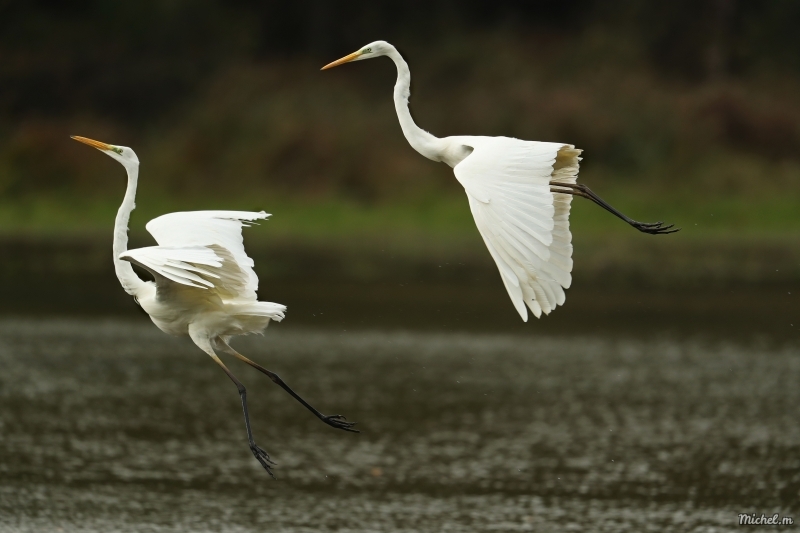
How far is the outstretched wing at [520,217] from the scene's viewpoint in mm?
7445

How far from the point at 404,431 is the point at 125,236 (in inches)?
251

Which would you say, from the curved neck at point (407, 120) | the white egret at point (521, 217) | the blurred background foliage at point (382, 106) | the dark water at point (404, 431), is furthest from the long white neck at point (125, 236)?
the blurred background foliage at point (382, 106)

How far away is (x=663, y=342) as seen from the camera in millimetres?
19875

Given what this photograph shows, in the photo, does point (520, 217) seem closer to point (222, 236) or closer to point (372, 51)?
point (372, 51)

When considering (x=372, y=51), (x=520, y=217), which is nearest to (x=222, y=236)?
(x=372, y=51)

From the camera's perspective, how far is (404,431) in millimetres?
14922

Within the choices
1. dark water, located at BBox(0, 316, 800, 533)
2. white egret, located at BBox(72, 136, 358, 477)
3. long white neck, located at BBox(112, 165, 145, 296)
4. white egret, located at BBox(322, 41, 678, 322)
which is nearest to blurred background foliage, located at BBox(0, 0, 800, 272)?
dark water, located at BBox(0, 316, 800, 533)

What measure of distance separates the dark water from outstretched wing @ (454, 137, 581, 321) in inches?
173

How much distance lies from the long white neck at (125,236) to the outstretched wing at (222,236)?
0.18 metres

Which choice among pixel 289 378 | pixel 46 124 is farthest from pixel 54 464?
pixel 46 124

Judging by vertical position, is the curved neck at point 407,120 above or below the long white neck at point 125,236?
above

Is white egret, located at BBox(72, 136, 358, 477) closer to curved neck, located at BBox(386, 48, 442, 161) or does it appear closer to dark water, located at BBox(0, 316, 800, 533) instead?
curved neck, located at BBox(386, 48, 442, 161)

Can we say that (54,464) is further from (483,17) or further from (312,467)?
(483,17)

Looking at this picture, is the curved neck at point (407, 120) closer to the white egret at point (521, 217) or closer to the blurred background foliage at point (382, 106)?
the white egret at point (521, 217)
